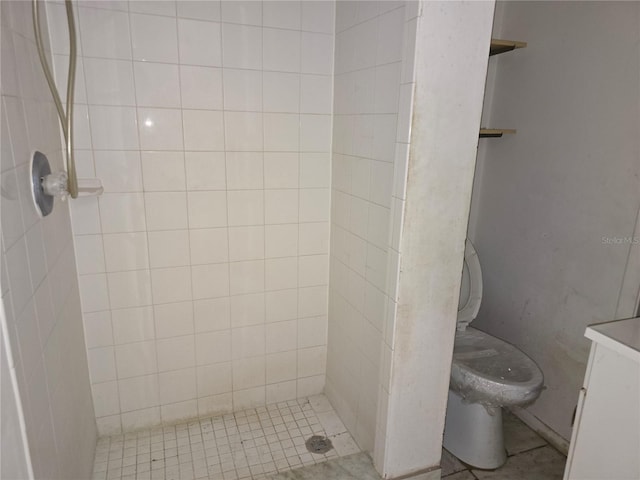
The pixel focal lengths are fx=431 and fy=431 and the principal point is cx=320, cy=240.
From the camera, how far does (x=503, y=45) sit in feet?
5.95

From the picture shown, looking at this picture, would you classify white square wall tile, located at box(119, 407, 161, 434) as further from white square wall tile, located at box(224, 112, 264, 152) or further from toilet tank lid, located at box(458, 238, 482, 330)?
toilet tank lid, located at box(458, 238, 482, 330)

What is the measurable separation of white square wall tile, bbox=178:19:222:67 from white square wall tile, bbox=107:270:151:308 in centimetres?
84

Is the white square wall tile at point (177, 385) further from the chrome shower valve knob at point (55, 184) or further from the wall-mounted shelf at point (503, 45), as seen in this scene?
the wall-mounted shelf at point (503, 45)

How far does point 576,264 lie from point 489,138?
2.46 ft

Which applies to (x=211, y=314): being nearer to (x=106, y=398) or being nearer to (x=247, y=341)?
(x=247, y=341)

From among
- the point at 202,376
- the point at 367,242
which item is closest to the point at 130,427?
the point at 202,376

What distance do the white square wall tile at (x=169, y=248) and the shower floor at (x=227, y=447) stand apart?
2.49 ft

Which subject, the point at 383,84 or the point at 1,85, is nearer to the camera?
the point at 1,85

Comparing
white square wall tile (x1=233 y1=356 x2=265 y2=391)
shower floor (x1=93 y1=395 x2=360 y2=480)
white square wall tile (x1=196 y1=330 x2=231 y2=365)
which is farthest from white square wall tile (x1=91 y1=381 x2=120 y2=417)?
white square wall tile (x1=233 y1=356 x2=265 y2=391)

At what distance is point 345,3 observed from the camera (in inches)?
65.6

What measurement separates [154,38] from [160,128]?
31 centimetres

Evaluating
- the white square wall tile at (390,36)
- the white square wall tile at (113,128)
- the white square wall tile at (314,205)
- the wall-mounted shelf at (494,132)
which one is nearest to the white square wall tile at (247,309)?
the white square wall tile at (314,205)

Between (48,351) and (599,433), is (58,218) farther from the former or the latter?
(599,433)

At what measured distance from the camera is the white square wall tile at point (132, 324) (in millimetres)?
1739
